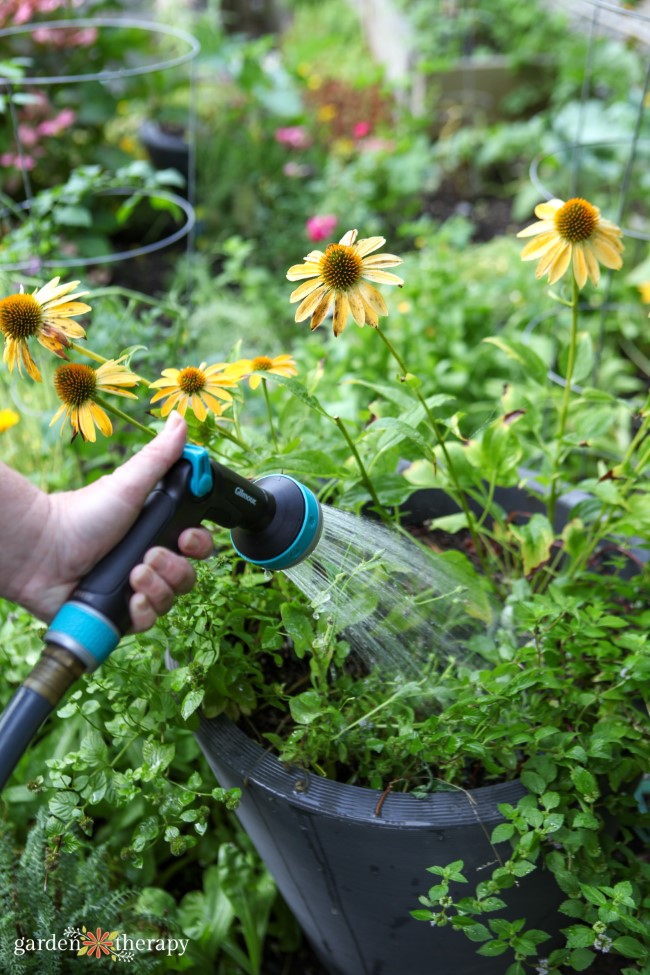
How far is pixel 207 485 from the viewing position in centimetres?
77

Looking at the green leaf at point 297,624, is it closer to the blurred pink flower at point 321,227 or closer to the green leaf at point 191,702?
the green leaf at point 191,702

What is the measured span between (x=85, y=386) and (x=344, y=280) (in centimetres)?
27

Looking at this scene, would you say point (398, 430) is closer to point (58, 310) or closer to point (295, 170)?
point (58, 310)

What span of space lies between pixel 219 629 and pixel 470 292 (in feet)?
5.10

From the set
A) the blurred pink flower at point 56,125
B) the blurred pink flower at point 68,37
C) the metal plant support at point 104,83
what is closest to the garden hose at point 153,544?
the metal plant support at point 104,83

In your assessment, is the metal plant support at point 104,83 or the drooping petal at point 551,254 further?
the metal plant support at point 104,83

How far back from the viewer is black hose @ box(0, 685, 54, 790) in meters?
0.67

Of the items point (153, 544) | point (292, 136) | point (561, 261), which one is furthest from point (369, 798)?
point (292, 136)

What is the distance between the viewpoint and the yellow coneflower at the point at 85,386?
2.82 feet

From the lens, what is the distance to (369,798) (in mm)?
938

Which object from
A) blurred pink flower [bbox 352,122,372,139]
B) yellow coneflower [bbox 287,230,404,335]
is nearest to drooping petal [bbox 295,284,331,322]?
yellow coneflower [bbox 287,230,404,335]

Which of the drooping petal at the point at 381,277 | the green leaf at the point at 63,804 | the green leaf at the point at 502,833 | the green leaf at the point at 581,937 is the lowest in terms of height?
the green leaf at the point at 581,937

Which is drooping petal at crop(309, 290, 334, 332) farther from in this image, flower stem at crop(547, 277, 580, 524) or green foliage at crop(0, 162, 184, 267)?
green foliage at crop(0, 162, 184, 267)

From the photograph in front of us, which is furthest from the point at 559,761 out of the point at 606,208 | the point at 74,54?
the point at 74,54
